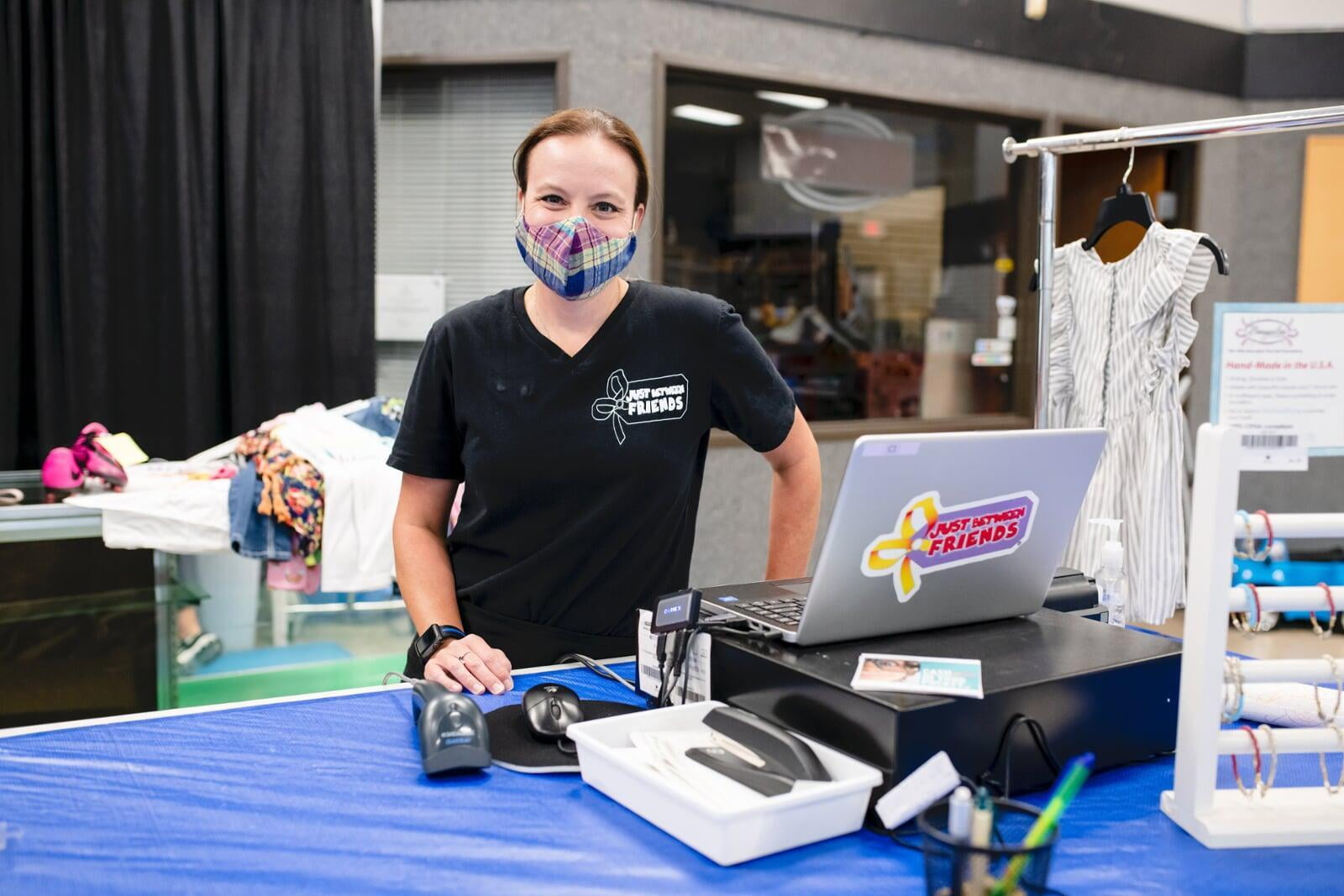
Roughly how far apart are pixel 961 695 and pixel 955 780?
0.08 m

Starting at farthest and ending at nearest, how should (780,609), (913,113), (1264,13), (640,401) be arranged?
(1264,13)
(913,113)
(640,401)
(780,609)

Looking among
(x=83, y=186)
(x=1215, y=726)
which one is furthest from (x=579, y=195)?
(x=83, y=186)

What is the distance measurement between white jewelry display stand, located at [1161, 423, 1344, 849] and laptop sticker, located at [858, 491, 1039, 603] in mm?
193

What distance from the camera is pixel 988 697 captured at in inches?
38.8

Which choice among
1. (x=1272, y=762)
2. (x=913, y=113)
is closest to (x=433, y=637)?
(x=1272, y=762)

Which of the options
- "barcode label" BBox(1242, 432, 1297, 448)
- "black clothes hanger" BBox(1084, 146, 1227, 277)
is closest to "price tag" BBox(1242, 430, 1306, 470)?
"barcode label" BBox(1242, 432, 1297, 448)

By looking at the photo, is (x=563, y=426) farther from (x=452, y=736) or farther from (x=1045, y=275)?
(x=1045, y=275)

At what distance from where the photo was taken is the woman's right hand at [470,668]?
1330mm

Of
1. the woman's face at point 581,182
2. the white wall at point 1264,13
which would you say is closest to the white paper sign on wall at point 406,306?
the woman's face at point 581,182

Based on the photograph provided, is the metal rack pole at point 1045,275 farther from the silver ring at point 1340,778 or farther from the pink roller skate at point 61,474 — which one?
the pink roller skate at point 61,474

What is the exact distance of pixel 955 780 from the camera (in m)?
0.92

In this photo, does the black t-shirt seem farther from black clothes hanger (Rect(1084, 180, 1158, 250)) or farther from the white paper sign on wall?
the white paper sign on wall

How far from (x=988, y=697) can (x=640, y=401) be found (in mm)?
743

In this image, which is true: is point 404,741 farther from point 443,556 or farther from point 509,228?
point 509,228
